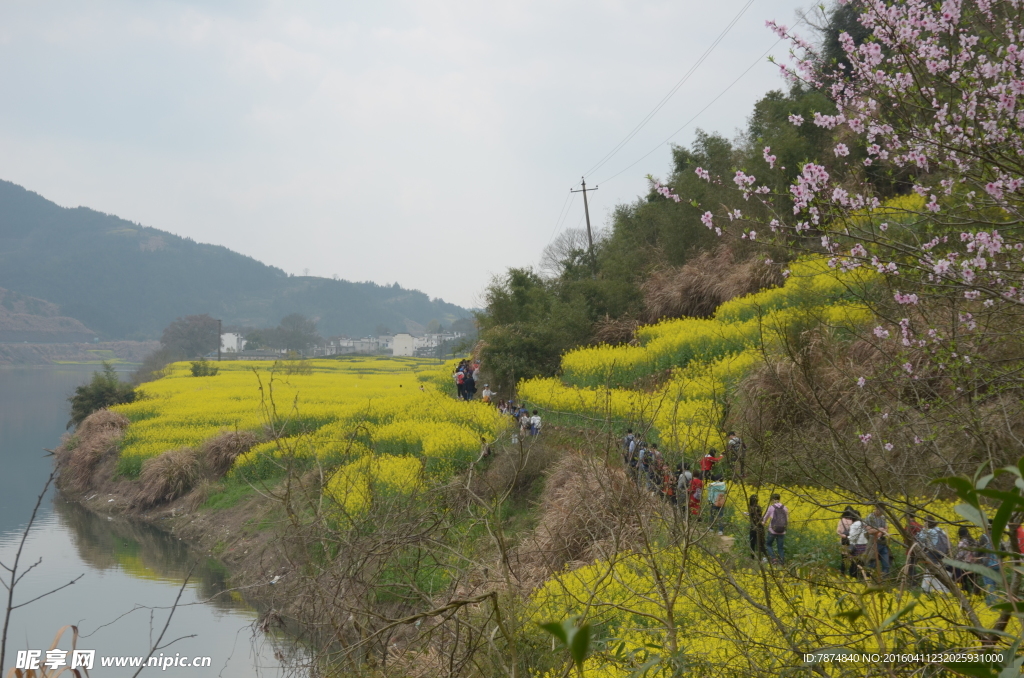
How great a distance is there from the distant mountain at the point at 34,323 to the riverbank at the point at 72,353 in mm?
8330

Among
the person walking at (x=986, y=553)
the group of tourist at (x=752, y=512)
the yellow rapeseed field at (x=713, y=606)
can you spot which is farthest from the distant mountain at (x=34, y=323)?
the person walking at (x=986, y=553)

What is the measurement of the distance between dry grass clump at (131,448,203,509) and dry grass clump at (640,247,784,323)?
51.0 ft

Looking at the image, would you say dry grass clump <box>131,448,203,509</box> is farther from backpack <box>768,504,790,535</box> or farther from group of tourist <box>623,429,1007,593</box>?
backpack <box>768,504,790,535</box>

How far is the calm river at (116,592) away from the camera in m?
12.0

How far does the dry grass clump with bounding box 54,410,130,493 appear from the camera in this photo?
2478cm

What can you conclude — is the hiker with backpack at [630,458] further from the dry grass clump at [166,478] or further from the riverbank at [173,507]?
the dry grass clump at [166,478]

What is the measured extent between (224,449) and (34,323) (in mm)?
132635

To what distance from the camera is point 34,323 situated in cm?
12938

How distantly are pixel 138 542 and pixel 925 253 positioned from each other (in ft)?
66.0

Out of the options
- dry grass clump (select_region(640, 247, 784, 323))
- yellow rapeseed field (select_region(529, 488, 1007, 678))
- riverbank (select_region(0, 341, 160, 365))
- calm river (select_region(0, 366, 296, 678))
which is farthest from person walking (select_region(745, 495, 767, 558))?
riverbank (select_region(0, 341, 160, 365))

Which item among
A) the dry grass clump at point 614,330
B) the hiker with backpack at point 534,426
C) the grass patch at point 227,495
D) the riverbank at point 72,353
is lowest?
the grass patch at point 227,495

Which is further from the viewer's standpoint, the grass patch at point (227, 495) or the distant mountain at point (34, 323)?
the distant mountain at point (34, 323)

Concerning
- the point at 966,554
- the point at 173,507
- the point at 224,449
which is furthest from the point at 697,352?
the point at 173,507

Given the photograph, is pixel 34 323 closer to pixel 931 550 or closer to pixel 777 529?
pixel 777 529
